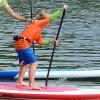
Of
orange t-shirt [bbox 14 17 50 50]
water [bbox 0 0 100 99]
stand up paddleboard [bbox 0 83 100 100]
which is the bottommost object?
water [bbox 0 0 100 99]

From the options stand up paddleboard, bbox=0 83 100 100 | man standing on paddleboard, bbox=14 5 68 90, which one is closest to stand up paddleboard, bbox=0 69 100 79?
man standing on paddleboard, bbox=14 5 68 90

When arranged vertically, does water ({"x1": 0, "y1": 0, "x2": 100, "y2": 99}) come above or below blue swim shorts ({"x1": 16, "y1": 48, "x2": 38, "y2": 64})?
below

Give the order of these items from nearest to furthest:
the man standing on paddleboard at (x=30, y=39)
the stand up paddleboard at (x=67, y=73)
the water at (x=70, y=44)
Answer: the man standing on paddleboard at (x=30, y=39) → the stand up paddleboard at (x=67, y=73) → the water at (x=70, y=44)

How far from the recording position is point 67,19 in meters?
35.4

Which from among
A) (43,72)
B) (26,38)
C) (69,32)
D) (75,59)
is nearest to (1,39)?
(69,32)

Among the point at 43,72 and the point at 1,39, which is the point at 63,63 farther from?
the point at 1,39

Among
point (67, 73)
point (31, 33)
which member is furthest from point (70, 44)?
point (31, 33)

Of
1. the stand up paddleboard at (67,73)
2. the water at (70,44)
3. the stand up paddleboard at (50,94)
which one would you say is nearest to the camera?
the stand up paddleboard at (50,94)

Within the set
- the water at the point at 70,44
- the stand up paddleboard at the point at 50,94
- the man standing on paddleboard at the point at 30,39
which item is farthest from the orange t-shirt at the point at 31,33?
the water at the point at 70,44

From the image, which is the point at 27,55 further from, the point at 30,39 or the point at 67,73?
the point at 67,73

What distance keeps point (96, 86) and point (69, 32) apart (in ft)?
43.4

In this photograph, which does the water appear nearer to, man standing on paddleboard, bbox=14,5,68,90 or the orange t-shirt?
man standing on paddleboard, bbox=14,5,68,90

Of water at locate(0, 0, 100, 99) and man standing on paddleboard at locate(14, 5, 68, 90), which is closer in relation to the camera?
man standing on paddleboard at locate(14, 5, 68, 90)

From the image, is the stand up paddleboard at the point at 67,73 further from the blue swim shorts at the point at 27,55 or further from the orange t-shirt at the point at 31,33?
the orange t-shirt at the point at 31,33
